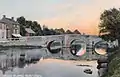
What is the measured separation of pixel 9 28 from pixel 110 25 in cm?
6621

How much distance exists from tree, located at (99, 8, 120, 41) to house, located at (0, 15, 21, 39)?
54.7 metres

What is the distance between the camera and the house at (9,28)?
10440 centimetres

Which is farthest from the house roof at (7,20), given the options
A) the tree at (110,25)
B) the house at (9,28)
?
the tree at (110,25)

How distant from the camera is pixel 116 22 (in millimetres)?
47781

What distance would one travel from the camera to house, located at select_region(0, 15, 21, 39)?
104400 millimetres

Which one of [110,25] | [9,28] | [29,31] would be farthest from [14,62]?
[29,31]

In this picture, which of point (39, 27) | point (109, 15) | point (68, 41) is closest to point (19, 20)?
point (39, 27)

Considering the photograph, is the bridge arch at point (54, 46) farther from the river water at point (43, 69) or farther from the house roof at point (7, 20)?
the river water at point (43, 69)

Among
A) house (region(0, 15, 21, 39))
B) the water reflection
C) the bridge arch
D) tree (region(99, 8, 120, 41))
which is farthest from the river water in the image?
house (region(0, 15, 21, 39))

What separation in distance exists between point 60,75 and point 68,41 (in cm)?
4726

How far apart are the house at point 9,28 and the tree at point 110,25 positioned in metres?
54.7

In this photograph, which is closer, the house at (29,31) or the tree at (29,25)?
the house at (29,31)

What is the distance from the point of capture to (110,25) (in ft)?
161

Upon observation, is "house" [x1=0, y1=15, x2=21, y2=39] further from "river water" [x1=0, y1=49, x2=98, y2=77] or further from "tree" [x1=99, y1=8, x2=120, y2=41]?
"tree" [x1=99, y1=8, x2=120, y2=41]
